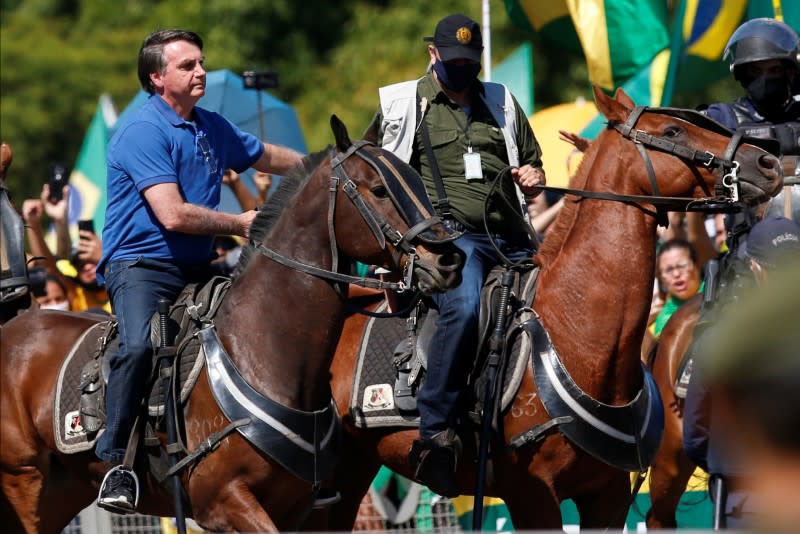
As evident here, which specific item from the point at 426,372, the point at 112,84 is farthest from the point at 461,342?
the point at 112,84

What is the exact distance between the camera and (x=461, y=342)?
6.03 meters

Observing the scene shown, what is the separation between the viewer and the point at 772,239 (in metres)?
6.59

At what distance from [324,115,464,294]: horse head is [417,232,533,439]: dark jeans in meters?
0.75

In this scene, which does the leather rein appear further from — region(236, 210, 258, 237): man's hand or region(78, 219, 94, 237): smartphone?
region(78, 219, 94, 237): smartphone

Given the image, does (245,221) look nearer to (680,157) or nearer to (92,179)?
(680,157)

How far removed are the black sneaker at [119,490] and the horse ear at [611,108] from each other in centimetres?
284

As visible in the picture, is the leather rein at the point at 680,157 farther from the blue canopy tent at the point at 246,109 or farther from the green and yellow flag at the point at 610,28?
the blue canopy tent at the point at 246,109

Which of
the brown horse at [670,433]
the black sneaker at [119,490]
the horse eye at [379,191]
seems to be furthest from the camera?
the brown horse at [670,433]

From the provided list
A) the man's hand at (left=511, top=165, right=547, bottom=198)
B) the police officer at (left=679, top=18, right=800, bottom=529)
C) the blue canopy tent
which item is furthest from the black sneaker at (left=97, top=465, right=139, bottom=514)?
the blue canopy tent

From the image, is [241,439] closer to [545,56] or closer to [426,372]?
[426,372]

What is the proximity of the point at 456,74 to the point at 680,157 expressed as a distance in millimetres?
1339

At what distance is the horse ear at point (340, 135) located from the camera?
17.9ft

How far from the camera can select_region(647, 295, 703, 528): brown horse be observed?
26.7ft

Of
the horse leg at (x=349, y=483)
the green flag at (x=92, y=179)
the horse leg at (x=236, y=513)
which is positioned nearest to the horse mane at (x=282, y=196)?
the horse leg at (x=236, y=513)
